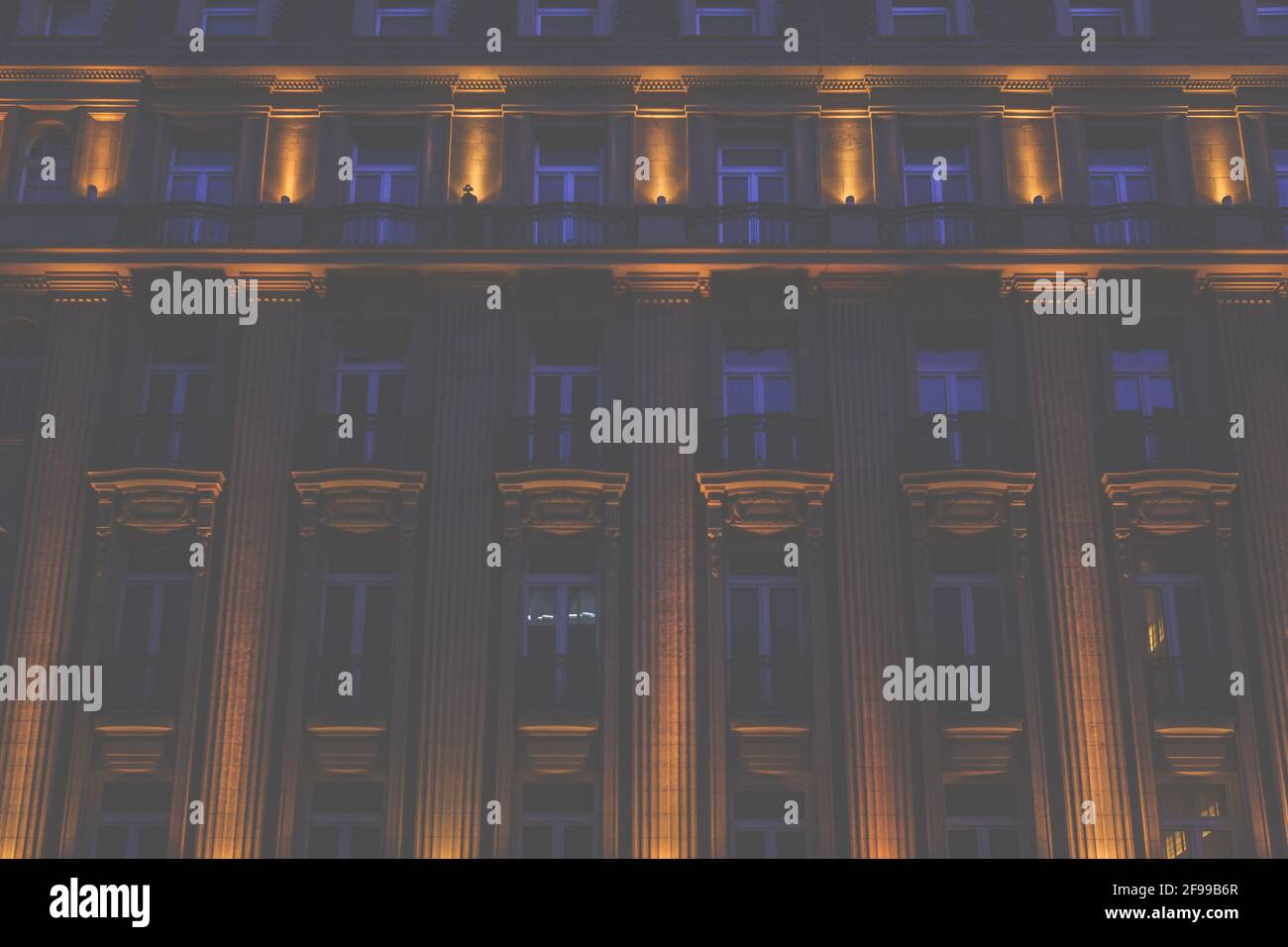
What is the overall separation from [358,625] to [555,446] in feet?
16.1

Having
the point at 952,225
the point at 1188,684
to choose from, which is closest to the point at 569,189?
the point at 952,225

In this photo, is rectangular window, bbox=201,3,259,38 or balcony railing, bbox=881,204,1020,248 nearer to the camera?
balcony railing, bbox=881,204,1020,248

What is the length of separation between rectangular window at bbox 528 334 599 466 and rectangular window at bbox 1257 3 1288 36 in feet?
52.0

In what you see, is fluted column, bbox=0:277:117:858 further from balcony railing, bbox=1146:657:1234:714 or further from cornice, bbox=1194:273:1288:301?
cornice, bbox=1194:273:1288:301

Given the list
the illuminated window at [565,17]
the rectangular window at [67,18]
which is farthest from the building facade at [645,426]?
the rectangular window at [67,18]

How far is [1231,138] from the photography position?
31.4m

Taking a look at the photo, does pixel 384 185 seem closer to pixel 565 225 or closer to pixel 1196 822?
pixel 565 225

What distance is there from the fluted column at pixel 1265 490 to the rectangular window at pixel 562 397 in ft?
39.8

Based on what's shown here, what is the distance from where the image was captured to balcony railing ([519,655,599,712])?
2734cm

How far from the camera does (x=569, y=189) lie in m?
31.4

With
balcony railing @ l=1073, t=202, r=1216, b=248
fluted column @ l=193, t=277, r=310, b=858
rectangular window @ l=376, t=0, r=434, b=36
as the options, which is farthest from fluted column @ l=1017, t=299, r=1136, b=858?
fluted column @ l=193, t=277, r=310, b=858

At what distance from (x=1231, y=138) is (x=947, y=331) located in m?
7.25

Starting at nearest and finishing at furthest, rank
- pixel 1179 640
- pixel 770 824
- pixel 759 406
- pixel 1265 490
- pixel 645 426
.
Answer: pixel 770 824
pixel 1179 640
pixel 1265 490
pixel 645 426
pixel 759 406

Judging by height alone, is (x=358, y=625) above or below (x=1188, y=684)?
above
